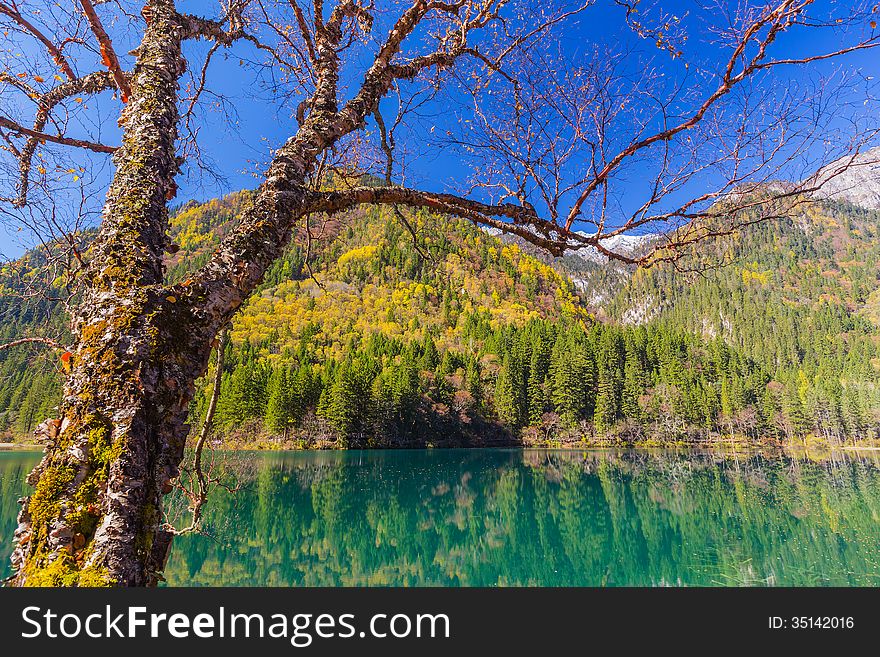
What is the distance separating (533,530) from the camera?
17.2 metres

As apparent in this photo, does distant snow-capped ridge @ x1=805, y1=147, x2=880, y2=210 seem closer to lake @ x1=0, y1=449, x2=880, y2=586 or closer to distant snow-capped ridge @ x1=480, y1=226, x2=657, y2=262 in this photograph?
distant snow-capped ridge @ x1=480, y1=226, x2=657, y2=262

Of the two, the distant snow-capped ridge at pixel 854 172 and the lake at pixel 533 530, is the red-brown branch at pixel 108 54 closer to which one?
the distant snow-capped ridge at pixel 854 172

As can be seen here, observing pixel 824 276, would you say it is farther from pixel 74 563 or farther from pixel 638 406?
pixel 74 563

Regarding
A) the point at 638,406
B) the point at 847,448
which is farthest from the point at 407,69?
the point at 847,448

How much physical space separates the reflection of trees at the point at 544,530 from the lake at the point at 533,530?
7cm

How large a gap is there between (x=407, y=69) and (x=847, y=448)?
68362mm

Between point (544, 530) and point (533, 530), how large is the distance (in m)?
0.40

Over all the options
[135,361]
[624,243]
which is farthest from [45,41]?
[624,243]

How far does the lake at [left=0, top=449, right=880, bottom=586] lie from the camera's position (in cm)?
1219

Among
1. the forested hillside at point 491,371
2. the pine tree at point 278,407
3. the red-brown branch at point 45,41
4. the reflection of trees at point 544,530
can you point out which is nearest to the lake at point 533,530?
the reflection of trees at point 544,530

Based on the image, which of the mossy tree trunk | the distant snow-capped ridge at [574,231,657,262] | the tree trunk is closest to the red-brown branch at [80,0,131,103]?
the mossy tree trunk

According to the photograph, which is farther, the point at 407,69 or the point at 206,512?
the point at 206,512

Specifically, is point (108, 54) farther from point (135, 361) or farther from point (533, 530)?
point (533, 530)
